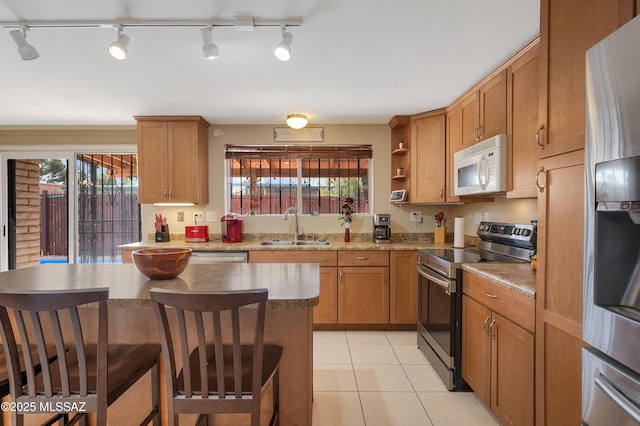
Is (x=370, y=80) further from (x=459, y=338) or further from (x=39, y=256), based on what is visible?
(x=39, y=256)

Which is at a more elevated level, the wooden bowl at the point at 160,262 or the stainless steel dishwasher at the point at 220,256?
the wooden bowl at the point at 160,262

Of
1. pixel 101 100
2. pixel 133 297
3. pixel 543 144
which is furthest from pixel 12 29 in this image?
pixel 543 144

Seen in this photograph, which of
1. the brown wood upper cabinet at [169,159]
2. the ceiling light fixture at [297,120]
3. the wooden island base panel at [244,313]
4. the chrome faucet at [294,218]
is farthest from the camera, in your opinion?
the chrome faucet at [294,218]

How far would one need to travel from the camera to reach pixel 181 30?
1845 millimetres

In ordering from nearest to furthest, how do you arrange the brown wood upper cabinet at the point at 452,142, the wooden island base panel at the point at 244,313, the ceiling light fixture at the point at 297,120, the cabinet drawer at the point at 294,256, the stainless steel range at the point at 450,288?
the wooden island base panel at the point at 244,313 → the stainless steel range at the point at 450,288 → the brown wood upper cabinet at the point at 452,142 → the cabinet drawer at the point at 294,256 → the ceiling light fixture at the point at 297,120

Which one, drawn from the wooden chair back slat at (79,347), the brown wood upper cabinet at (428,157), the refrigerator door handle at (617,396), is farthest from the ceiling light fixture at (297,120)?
the refrigerator door handle at (617,396)

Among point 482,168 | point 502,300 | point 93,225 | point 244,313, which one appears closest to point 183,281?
point 244,313

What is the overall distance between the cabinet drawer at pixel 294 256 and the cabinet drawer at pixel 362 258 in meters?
0.08

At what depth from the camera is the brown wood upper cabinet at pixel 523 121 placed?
196cm

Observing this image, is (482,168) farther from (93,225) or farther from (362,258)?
(93,225)

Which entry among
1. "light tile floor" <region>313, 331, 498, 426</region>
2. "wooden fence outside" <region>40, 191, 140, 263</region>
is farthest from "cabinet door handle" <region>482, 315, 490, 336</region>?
"wooden fence outside" <region>40, 191, 140, 263</region>

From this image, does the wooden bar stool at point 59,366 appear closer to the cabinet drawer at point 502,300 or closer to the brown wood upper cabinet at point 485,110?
Answer: the cabinet drawer at point 502,300

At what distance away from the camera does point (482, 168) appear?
2.45 m

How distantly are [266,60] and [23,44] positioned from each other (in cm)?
137
